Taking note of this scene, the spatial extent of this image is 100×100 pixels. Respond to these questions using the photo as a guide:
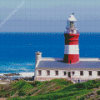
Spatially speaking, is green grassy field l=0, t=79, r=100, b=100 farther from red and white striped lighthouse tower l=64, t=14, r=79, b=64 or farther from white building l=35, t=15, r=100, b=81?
red and white striped lighthouse tower l=64, t=14, r=79, b=64

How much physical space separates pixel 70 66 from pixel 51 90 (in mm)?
8187

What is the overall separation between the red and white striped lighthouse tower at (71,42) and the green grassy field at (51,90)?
18.1ft

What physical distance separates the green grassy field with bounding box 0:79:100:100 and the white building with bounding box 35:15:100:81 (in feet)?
10.9

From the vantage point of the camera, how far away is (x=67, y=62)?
1393 inches

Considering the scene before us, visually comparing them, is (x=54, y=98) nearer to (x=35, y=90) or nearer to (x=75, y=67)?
(x=35, y=90)

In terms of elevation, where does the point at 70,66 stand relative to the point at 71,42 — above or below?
below

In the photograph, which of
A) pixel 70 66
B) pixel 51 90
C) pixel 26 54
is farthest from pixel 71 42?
pixel 26 54

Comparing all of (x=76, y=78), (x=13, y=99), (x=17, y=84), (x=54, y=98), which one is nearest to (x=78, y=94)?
(x=54, y=98)

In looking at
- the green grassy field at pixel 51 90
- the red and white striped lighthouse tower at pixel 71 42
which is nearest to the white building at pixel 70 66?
the red and white striped lighthouse tower at pixel 71 42

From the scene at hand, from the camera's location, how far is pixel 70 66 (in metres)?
34.7

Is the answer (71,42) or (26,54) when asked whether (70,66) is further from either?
(26,54)

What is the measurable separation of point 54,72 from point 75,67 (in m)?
1.87

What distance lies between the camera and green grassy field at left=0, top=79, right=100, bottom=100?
22484 mm

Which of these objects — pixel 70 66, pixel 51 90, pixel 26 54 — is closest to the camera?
pixel 51 90
